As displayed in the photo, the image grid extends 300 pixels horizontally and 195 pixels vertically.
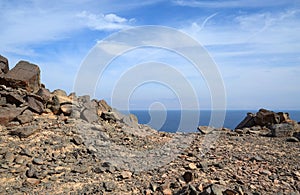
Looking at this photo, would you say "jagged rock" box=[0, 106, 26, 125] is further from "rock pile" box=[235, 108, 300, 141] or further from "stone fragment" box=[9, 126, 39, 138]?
"rock pile" box=[235, 108, 300, 141]

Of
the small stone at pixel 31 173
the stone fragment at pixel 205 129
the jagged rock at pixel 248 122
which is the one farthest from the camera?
the jagged rock at pixel 248 122

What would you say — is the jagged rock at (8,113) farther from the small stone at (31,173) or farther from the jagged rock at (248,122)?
the jagged rock at (248,122)

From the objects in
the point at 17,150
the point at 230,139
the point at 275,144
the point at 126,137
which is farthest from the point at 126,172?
the point at 275,144

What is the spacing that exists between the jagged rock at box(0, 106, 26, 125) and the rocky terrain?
0.03 metres

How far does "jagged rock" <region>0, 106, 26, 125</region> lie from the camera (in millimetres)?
10809

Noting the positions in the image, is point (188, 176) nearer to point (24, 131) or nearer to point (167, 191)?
point (167, 191)

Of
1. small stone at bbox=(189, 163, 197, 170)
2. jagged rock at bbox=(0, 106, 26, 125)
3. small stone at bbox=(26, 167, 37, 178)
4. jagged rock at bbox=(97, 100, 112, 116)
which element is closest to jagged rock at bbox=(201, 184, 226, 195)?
small stone at bbox=(189, 163, 197, 170)

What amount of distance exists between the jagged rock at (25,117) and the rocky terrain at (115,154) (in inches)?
4.0

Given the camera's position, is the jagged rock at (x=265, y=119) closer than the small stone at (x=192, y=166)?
No

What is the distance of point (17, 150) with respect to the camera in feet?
30.0

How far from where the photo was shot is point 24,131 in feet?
32.6

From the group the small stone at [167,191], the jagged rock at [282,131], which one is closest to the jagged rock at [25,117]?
the small stone at [167,191]

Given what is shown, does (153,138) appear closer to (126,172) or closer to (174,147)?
(174,147)

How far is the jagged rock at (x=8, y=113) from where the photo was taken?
10.8 meters
